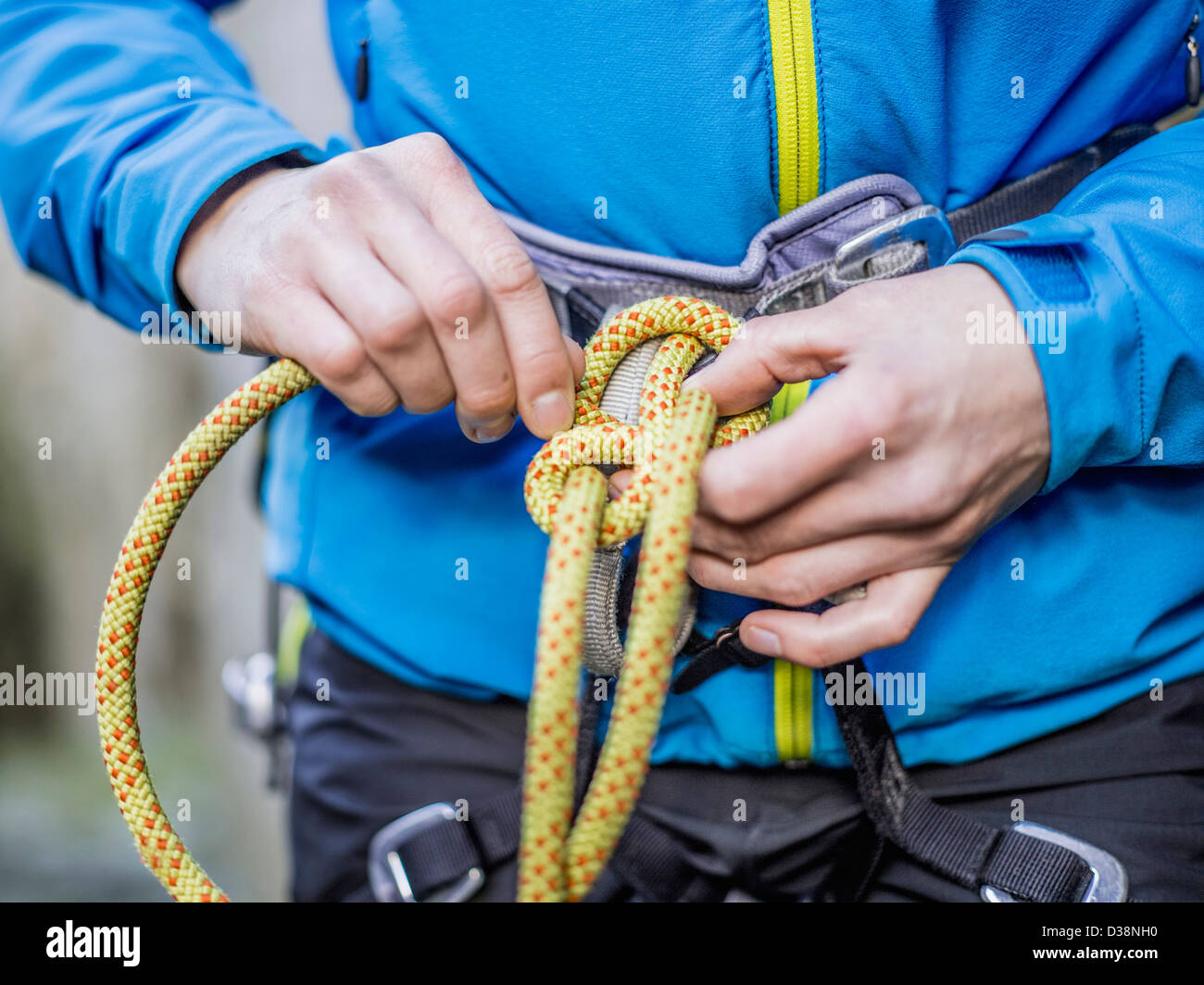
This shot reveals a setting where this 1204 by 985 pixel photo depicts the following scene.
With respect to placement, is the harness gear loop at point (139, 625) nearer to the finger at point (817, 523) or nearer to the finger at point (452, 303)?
the finger at point (452, 303)

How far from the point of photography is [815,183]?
548 mm

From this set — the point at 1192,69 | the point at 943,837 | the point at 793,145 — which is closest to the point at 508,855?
the point at 943,837

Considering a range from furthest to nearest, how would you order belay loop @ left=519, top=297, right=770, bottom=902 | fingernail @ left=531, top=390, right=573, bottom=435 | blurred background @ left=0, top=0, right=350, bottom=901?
1. blurred background @ left=0, top=0, right=350, bottom=901
2. fingernail @ left=531, top=390, right=573, bottom=435
3. belay loop @ left=519, top=297, right=770, bottom=902

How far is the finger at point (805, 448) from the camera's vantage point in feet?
1.32

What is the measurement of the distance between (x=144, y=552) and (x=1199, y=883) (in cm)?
67

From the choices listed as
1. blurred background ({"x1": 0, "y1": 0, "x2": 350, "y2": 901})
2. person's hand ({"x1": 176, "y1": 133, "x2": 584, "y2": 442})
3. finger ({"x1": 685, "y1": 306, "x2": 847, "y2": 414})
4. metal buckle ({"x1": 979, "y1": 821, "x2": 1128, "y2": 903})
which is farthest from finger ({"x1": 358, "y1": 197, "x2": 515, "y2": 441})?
blurred background ({"x1": 0, "y1": 0, "x2": 350, "y2": 901})

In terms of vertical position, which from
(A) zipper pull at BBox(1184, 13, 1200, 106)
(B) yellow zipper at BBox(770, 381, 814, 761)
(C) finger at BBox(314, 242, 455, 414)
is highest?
(A) zipper pull at BBox(1184, 13, 1200, 106)

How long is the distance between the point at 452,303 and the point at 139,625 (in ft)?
0.81

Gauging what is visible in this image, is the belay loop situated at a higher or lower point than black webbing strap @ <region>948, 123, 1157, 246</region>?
lower

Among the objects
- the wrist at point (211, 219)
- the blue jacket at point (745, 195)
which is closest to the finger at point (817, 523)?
the blue jacket at point (745, 195)

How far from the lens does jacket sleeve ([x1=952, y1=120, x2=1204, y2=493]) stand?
44 centimetres

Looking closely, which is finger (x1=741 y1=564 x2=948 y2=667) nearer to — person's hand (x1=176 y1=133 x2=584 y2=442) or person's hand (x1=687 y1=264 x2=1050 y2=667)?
person's hand (x1=687 y1=264 x2=1050 y2=667)

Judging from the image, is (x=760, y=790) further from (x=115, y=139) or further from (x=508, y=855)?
(x=115, y=139)

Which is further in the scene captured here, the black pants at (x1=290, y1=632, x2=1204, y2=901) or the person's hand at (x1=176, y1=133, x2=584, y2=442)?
the black pants at (x1=290, y1=632, x2=1204, y2=901)
